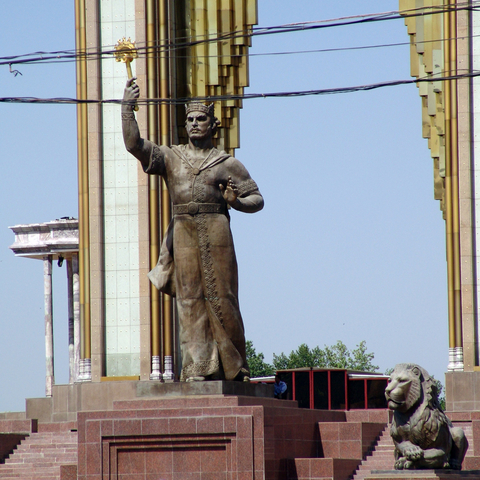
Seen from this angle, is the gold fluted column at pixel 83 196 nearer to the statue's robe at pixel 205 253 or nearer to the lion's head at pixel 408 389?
the statue's robe at pixel 205 253

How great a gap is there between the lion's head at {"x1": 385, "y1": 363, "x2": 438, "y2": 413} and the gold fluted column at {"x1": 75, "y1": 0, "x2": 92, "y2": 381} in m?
15.1

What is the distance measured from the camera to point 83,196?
2844 centimetres

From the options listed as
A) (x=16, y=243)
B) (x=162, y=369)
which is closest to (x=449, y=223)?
(x=162, y=369)

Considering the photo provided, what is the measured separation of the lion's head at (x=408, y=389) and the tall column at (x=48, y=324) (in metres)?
21.5

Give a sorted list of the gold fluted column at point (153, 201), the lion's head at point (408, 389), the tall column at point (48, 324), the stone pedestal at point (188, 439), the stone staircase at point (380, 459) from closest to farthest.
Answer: the lion's head at point (408, 389) < the stone pedestal at point (188, 439) < the stone staircase at point (380, 459) < the gold fluted column at point (153, 201) < the tall column at point (48, 324)

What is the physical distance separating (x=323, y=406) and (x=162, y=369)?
398 centimetres

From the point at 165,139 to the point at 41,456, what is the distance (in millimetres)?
8796

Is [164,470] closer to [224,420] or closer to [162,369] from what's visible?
[224,420]

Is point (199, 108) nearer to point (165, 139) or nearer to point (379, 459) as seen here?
point (379, 459)

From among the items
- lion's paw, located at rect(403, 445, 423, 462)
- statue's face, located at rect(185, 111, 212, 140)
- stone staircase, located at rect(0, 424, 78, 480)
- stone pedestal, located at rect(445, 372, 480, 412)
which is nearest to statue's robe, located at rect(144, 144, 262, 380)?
statue's face, located at rect(185, 111, 212, 140)

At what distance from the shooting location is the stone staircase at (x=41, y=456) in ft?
68.7

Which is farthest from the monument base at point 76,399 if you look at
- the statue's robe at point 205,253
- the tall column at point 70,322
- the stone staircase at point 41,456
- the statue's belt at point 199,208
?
the statue's belt at point 199,208

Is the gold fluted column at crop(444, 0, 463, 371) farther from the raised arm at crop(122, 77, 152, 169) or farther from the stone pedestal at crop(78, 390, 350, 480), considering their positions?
the raised arm at crop(122, 77, 152, 169)

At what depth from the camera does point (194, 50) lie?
2966 centimetres
